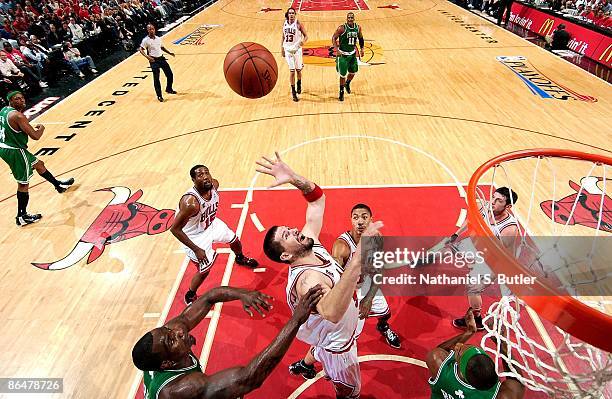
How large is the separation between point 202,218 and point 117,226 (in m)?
2.13

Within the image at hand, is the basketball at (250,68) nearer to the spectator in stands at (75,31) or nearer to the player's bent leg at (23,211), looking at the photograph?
the player's bent leg at (23,211)

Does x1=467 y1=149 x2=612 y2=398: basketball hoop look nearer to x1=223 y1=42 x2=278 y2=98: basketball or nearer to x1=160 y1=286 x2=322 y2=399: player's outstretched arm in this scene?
x1=160 y1=286 x2=322 y2=399: player's outstretched arm

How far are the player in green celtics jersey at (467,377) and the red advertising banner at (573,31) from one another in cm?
1221

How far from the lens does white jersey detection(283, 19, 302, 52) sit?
850 cm

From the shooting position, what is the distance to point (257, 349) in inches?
151

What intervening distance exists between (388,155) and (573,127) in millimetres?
3862

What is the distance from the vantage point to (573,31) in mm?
12836

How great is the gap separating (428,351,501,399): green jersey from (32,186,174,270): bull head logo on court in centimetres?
408

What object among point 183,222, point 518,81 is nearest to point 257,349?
point 183,222

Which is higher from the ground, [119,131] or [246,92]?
[246,92]

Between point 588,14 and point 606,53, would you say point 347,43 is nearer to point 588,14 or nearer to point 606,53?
point 606,53

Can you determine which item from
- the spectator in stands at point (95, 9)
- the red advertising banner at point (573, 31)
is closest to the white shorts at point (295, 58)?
the red advertising banner at point (573, 31)

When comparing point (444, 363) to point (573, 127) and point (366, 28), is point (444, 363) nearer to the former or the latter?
point (573, 127)

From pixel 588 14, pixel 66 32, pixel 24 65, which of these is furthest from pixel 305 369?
pixel 588 14
